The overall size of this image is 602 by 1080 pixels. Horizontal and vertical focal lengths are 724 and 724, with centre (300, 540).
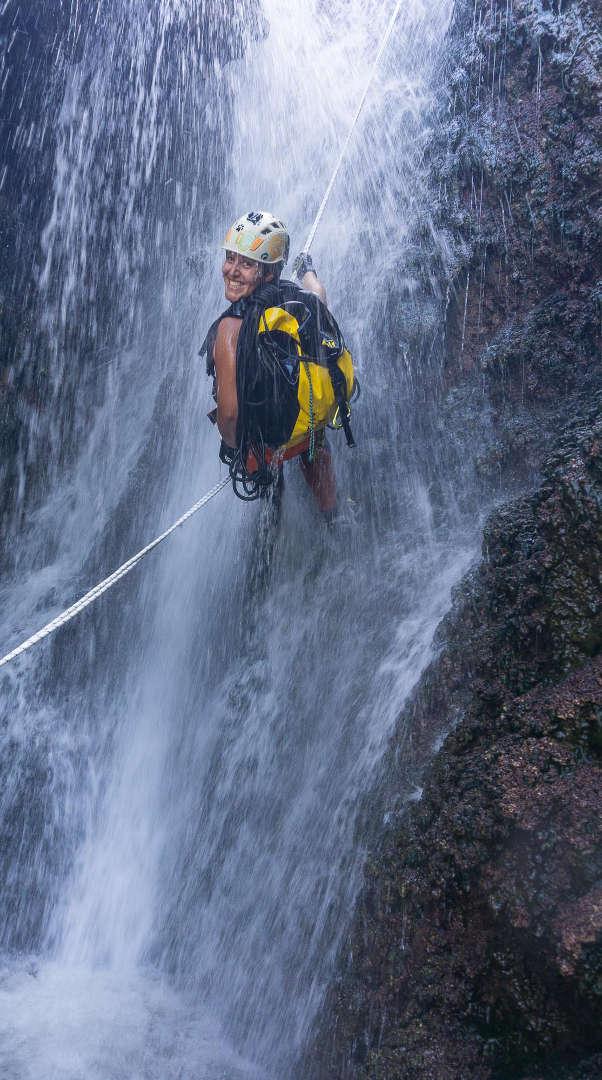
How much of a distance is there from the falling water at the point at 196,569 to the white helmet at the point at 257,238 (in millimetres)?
1674

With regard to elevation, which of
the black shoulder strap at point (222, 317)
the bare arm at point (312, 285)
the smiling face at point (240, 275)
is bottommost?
the black shoulder strap at point (222, 317)

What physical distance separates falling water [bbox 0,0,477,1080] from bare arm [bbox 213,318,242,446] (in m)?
1.41

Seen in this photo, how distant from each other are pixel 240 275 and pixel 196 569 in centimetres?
247

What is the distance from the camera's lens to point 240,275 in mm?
3691

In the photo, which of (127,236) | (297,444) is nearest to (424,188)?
(297,444)

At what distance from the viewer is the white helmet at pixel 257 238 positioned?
3.66 m

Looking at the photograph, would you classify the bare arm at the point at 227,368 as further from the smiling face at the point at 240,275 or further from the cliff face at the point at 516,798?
the cliff face at the point at 516,798

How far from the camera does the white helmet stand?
3658 millimetres

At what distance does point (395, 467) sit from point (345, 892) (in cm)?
277

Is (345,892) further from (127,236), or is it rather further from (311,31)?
(311,31)

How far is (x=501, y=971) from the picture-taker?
2.20 meters

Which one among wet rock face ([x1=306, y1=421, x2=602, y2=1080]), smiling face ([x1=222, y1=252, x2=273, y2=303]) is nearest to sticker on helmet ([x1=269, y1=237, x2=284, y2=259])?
smiling face ([x1=222, y1=252, x2=273, y2=303])

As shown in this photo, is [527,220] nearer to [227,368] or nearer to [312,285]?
[312,285]

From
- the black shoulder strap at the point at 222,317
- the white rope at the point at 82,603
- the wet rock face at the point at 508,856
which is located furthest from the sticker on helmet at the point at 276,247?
the wet rock face at the point at 508,856
